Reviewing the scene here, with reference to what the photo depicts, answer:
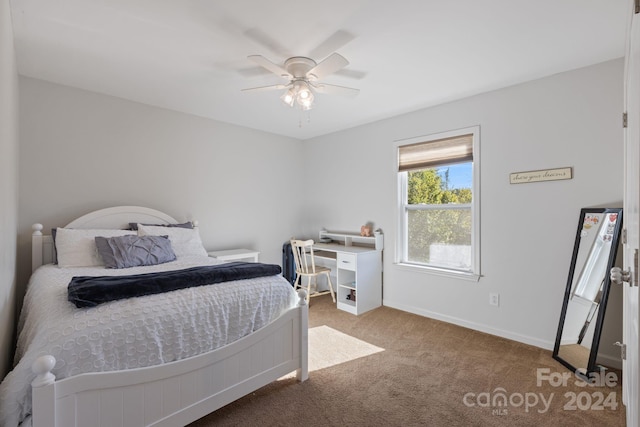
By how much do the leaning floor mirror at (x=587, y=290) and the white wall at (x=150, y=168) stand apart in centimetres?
340

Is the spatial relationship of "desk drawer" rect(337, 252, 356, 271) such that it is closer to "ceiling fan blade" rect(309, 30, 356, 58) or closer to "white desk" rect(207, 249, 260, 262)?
"white desk" rect(207, 249, 260, 262)

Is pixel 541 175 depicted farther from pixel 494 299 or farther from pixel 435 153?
pixel 494 299

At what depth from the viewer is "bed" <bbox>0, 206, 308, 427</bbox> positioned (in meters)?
1.22

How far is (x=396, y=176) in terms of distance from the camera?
145 inches

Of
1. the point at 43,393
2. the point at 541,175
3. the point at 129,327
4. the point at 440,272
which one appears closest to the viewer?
the point at 43,393

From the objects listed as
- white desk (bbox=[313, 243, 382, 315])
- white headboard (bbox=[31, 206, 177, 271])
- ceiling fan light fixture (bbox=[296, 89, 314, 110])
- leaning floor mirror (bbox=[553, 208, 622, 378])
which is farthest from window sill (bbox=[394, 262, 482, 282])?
white headboard (bbox=[31, 206, 177, 271])

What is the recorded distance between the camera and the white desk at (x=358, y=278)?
11.6ft

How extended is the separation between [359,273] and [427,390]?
1.59 m

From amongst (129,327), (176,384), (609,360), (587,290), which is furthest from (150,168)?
(609,360)

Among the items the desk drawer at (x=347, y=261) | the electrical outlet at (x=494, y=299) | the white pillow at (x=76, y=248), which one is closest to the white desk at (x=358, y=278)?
the desk drawer at (x=347, y=261)

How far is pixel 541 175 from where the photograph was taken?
8.63 ft

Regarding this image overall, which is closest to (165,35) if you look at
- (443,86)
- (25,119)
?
(25,119)

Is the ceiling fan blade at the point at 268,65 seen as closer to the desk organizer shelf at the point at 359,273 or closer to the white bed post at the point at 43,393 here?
the white bed post at the point at 43,393

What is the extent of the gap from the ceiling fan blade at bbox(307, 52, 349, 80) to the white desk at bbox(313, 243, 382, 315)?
205 cm
